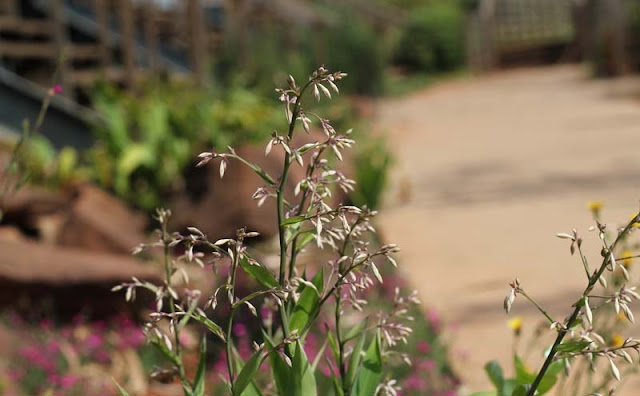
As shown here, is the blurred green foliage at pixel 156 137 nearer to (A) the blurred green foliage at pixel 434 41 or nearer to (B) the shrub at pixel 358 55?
(B) the shrub at pixel 358 55

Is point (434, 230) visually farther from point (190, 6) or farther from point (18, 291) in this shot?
point (190, 6)

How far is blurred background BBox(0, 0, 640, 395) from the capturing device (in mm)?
4375

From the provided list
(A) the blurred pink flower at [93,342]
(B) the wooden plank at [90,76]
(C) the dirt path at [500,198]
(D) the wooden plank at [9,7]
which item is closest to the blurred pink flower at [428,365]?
(C) the dirt path at [500,198]

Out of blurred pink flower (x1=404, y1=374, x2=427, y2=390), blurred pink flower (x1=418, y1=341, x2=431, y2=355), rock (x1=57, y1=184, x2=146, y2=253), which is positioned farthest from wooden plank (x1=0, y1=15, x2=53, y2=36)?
blurred pink flower (x1=404, y1=374, x2=427, y2=390)

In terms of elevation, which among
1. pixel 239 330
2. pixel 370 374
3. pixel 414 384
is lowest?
pixel 414 384

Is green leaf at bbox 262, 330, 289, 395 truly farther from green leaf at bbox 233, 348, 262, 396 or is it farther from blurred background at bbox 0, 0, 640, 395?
blurred background at bbox 0, 0, 640, 395

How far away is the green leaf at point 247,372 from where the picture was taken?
4.64ft

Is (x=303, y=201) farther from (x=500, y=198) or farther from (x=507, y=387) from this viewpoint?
(x=500, y=198)

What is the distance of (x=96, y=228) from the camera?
18.5ft

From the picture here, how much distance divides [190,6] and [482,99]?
8.00 metres

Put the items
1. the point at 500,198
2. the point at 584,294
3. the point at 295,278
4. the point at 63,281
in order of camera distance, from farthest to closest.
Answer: the point at 500,198 → the point at 63,281 → the point at 295,278 → the point at 584,294

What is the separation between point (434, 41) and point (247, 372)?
22.7 meters

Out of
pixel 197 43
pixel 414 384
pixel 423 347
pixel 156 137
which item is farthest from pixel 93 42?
pixel 414 384

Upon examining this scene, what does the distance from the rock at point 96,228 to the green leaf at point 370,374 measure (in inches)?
165
